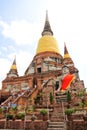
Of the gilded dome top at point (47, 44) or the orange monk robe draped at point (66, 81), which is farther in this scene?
the gilded dome top at point (47, 44)

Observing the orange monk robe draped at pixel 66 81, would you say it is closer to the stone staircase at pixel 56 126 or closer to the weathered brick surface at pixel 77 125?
the stone staircase at pixel 56 126

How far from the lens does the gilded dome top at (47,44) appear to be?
134 ft

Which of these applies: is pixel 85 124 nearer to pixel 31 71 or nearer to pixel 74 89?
pixel 74 89

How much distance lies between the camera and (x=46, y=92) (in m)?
27.7

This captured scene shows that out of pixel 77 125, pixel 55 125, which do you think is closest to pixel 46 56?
pixel 55 125

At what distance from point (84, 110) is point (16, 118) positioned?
6681mm

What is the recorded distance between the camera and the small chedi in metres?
16.1

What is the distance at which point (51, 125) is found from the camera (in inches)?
571

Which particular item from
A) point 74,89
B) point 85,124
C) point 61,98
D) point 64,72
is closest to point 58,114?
point 85,124

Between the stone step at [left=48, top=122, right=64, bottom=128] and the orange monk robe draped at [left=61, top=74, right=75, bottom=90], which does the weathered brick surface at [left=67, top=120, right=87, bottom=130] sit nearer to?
the stone step at [left=48, top=122, right=64, bottom=128]

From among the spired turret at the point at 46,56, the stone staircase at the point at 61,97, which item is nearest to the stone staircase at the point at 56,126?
the stone staircase at the point at 61,97

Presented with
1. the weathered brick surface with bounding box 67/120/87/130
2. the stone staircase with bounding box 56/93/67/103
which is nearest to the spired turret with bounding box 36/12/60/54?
the stone staircase with bounding box 56/93/67/103

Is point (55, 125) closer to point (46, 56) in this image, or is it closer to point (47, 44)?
point (46, 56)

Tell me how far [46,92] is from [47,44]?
16645mm
